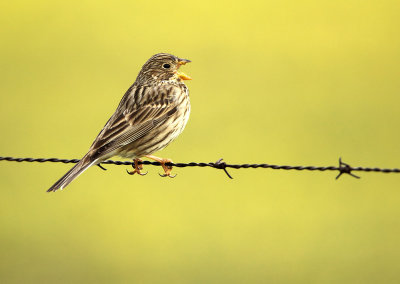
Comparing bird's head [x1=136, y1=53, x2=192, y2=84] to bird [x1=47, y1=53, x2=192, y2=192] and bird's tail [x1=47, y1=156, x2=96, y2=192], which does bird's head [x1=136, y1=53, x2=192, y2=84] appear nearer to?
bird [x1=47, y1=53, x2=192, y2=192]

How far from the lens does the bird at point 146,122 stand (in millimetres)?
8242

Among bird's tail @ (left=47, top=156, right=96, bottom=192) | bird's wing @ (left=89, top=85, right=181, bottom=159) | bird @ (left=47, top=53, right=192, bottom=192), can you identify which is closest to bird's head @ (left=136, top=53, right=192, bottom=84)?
bird @ (left=47, top=53, right=192, bottom=192)

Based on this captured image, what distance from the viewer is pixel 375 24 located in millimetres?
25375

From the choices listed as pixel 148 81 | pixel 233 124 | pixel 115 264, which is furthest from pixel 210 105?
pixel 148 81

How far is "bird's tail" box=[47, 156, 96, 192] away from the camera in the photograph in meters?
7.41

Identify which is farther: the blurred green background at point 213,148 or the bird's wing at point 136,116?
the blurred green background at point 213,148

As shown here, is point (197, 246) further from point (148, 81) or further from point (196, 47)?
point (196, 47)

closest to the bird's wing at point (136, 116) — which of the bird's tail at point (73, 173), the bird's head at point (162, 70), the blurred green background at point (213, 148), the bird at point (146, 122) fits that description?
the bird at point (146, 122)

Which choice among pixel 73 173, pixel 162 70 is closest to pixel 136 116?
pixel 162 70

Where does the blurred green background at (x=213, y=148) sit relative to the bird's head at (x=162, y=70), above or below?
above

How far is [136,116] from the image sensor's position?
8.72 meters

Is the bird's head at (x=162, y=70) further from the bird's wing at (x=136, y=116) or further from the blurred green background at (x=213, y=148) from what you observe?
the blurred green background at (x=213, y=148)

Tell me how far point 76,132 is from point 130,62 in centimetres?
481

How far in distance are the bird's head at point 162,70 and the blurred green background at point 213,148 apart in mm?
4052
